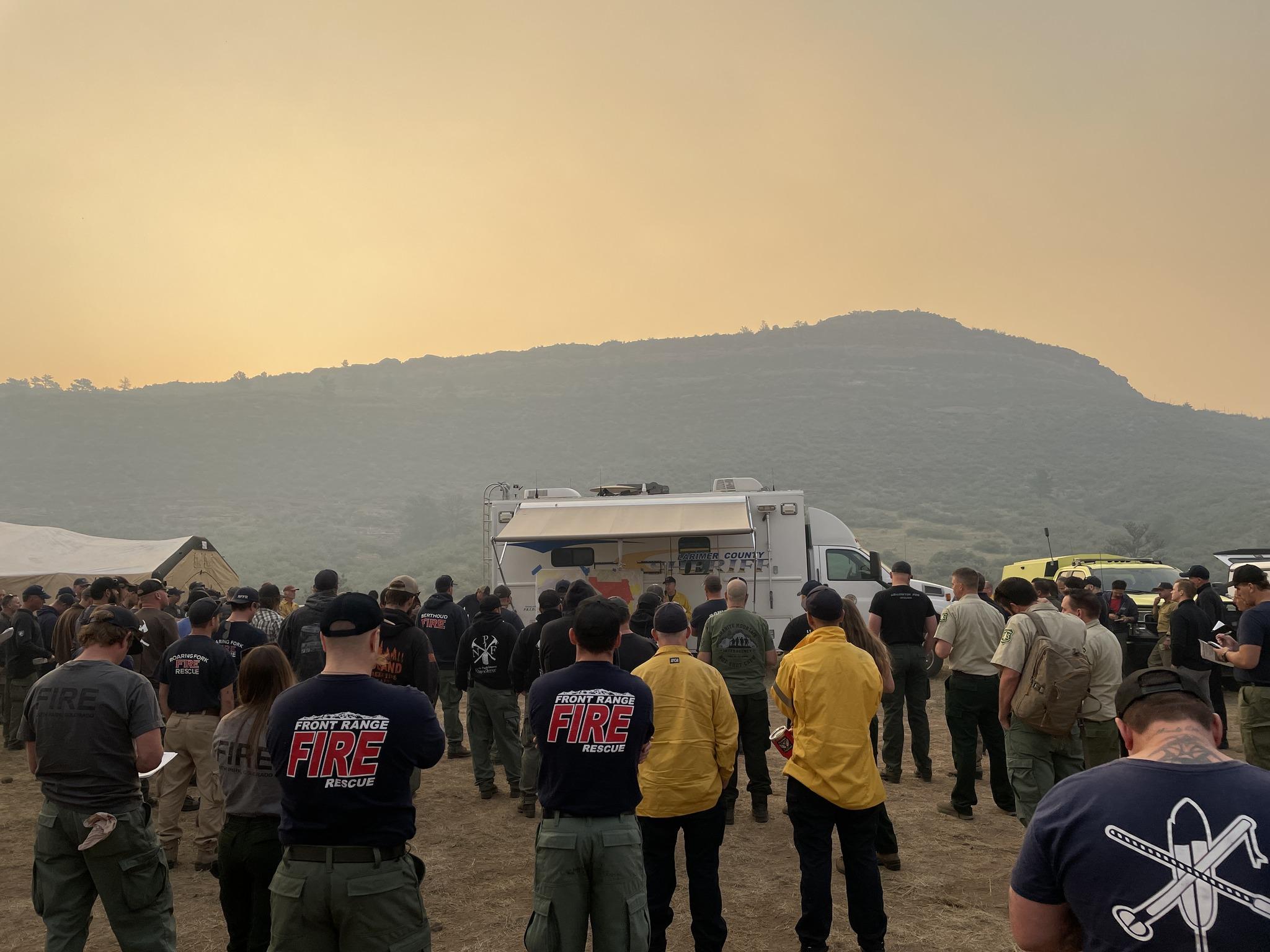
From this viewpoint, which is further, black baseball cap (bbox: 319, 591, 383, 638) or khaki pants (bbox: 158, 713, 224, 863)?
khaki pants (bbox: 158, 713, 224, 863)

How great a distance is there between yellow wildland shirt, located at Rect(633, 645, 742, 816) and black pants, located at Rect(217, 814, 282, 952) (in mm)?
1910

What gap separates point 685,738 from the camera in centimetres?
487

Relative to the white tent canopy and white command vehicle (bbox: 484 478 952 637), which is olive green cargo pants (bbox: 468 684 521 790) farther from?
the white tent canopy

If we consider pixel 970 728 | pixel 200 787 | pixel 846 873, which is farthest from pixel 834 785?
pixel 200 787

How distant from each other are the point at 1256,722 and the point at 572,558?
9.82 metres

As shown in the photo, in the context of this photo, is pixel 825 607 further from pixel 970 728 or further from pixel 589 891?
pixel 970 728

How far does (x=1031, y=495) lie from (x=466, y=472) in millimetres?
47576

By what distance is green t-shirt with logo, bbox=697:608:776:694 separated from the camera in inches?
305

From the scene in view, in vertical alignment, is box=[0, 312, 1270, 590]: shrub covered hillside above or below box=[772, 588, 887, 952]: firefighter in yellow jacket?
above

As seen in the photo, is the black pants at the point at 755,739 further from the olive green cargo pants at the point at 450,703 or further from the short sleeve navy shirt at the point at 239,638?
the short sleeve navy shirt at the point at 239,638

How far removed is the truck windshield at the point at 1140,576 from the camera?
52.0ft

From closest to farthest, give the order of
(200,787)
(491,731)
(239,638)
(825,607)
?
(825,607) < (200,787) < (239,638) < (491,731)

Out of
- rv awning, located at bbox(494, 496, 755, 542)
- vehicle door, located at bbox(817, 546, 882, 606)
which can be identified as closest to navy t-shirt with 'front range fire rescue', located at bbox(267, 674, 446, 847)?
rv awning, located at bbox(494, 496, 755, 542)

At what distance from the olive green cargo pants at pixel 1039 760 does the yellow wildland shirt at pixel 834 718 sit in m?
1.71
